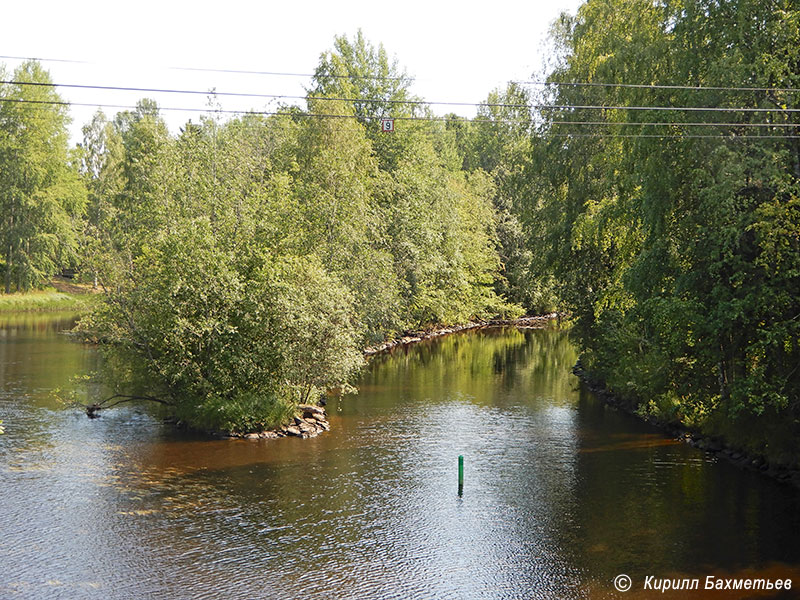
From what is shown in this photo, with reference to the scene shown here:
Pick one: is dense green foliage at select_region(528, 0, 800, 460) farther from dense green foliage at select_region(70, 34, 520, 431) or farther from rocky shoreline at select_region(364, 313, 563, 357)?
rocky shoreline at select_region(364, 313, 563, 357)

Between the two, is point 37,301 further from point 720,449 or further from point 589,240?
point 720,449

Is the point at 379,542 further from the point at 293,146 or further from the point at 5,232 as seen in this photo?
the point at 5,232

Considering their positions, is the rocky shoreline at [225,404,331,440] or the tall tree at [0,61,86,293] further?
the tall tree at [0,61,86,293]

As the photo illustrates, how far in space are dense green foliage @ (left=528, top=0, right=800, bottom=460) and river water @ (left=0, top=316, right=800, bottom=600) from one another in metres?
2.51

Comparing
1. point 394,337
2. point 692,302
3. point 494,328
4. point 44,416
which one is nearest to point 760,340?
point 692,302

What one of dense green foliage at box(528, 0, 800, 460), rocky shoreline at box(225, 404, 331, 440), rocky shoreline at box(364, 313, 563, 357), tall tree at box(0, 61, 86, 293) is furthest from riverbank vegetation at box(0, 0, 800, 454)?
tall tree at box(0, 61, 86, 293)

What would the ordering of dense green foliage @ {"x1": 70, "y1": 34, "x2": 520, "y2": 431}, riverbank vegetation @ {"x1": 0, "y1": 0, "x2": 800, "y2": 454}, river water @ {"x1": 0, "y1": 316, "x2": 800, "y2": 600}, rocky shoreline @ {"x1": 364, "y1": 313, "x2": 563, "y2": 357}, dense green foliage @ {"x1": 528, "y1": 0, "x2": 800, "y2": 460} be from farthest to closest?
rocky shoreline @ {"x1": 364, "y1": 313, "x2": 563, "y2": 357}
dense green foliage @ {"x1": 70, "y1": 34, "x2": 520, "y2": 431}
riverbank vegetation @ {"x1": 0, "y1": 0, "x2": 800, "y2": 454}
dense green foliage @ {"x1": 528, "y1": 0, "x2": 800, "y2": 460}
river water @ {"x1": 0, "y1": 316, "x2": 800, "y2": 600}

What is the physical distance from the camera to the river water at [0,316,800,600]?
16.4 meters

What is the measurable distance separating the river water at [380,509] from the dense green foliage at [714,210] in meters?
2.51

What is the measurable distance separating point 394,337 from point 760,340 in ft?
117

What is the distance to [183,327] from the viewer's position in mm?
27562

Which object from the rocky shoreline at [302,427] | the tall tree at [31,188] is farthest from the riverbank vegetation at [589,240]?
the tall tree at [31,188]

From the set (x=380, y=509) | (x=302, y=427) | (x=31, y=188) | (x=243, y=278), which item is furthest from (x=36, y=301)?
(x=380, y=509)

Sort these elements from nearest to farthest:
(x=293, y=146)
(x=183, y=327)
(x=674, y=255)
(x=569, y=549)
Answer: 1. (x=569, y=549)
2. (x=674, y=255)
3. (x=183, y=327)
4. (x=293, y=146)
